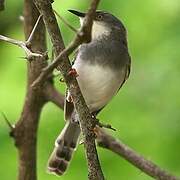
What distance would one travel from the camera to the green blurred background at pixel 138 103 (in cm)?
339

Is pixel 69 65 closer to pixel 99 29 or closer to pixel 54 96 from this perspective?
pixel 54 96

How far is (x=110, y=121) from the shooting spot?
11.3ft

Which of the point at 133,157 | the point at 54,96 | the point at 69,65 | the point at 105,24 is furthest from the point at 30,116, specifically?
the point at 69,65

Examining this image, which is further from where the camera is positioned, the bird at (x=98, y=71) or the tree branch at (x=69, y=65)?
the bird at (x=98, y=71)

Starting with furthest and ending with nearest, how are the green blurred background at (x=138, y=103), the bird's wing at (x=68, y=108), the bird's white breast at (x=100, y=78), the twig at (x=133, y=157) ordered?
the green blurred background at (x=138, y=103), the bird's white breast at (x=100, y=78), the bird's wing at (x=68, y=108), the twig at (x=133, y=157)

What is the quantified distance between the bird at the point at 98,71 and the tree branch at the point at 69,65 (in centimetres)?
91

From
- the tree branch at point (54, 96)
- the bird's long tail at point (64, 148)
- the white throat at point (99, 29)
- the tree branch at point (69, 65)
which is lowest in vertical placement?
the bird's long tail at point (64, 148)

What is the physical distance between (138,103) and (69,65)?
1595 millimetres

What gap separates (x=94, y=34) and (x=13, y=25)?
119cm

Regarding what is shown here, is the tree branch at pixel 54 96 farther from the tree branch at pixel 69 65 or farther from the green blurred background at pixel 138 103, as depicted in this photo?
the tree branch at pixel 69 65

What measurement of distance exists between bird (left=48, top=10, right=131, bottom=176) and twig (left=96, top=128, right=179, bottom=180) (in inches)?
8.5

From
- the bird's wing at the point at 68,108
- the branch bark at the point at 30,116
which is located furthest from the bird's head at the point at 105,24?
the branch bark at the point at 30,116

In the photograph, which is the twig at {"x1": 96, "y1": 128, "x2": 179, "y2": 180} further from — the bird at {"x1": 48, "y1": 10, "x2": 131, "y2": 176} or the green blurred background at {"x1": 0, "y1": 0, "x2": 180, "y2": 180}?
the green blurred background at {"x1": 0, "y1": 0, "x2": 180, "y2": 180}

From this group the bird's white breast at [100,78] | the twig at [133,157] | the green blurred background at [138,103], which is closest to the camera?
the twig at [133,157]
